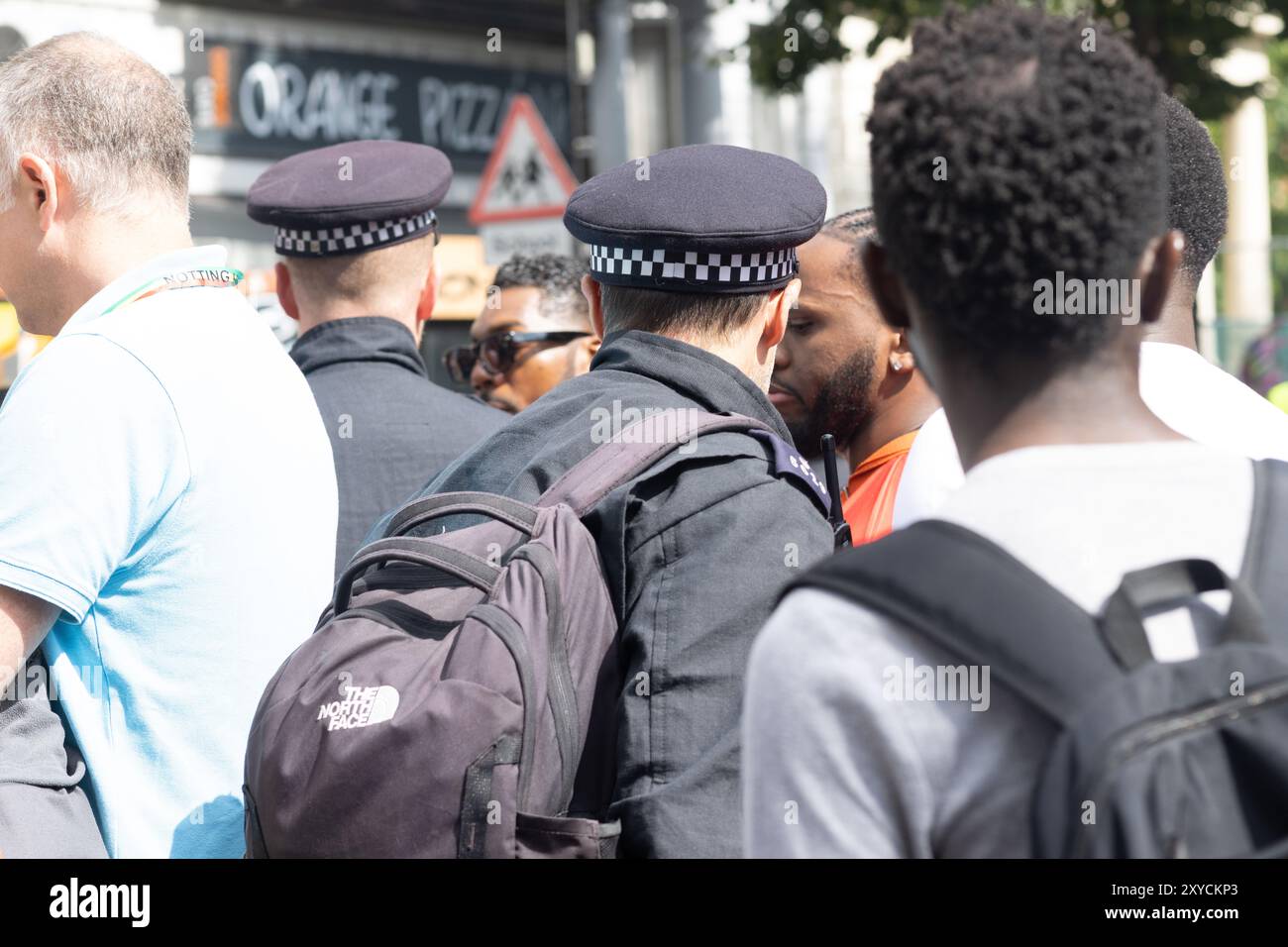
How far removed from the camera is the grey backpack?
1846 mm

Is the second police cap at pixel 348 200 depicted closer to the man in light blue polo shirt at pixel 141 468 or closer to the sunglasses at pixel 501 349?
the man in light blue polo shirt at pixel 141 468

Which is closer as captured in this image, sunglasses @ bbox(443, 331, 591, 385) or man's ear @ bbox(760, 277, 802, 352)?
man's ear @ bbox(760, 277, 802, 352)

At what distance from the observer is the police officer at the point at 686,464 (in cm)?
195

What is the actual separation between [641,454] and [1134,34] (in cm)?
744

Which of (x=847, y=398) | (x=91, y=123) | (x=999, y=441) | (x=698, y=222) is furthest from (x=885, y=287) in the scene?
(x=847, y=398)

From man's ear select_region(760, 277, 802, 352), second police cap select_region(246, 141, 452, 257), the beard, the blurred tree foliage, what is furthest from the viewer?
the blurred tree foliage

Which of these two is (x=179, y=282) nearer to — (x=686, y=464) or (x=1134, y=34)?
(x=686, y=464)

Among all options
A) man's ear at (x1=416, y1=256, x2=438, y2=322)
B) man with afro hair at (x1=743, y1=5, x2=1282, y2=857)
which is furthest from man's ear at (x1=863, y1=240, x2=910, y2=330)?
man's ear at (x1=416, y1=256, x2=438, y2=322)

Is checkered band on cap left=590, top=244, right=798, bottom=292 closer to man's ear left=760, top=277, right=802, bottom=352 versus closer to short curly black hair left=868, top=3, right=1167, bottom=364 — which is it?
man's ear left=760, top=277, right=802, bottom=352

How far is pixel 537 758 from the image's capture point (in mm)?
1891

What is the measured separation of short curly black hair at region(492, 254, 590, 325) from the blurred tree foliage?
311cm

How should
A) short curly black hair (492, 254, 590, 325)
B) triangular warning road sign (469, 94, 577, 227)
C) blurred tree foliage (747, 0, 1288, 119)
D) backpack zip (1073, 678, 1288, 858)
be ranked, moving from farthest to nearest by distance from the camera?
blurred tree foliage (747, 0, 1288, 119) → triangular warning road sign (469, 94, 577, 227) → short curly black hair (492, 254, 590, 325) → backpack zip (1073, 678, 1288, 858)

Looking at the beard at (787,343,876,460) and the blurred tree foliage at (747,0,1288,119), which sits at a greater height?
the blurred tree foliage at (747,0,1288,119)
